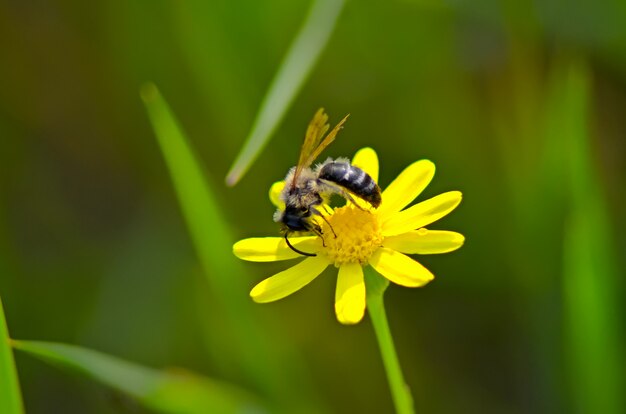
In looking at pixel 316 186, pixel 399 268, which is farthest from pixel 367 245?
pixel 316 186

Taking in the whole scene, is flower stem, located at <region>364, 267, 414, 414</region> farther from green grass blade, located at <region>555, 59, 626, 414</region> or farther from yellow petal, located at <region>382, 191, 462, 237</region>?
green grass blade, located at <region>555, 59, 626, 414</region>

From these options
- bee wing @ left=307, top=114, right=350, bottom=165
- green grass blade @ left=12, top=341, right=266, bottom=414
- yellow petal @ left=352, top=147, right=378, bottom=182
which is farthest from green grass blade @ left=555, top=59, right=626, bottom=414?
green grass blade @ left=12, top=341, right=266, bottom=414

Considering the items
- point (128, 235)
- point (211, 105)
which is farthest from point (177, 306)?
point (211, 105)

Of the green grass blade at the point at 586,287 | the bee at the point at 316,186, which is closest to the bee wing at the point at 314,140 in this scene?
the bee at the point at 316,186

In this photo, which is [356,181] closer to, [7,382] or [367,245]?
[367,245]

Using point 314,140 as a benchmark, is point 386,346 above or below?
below
